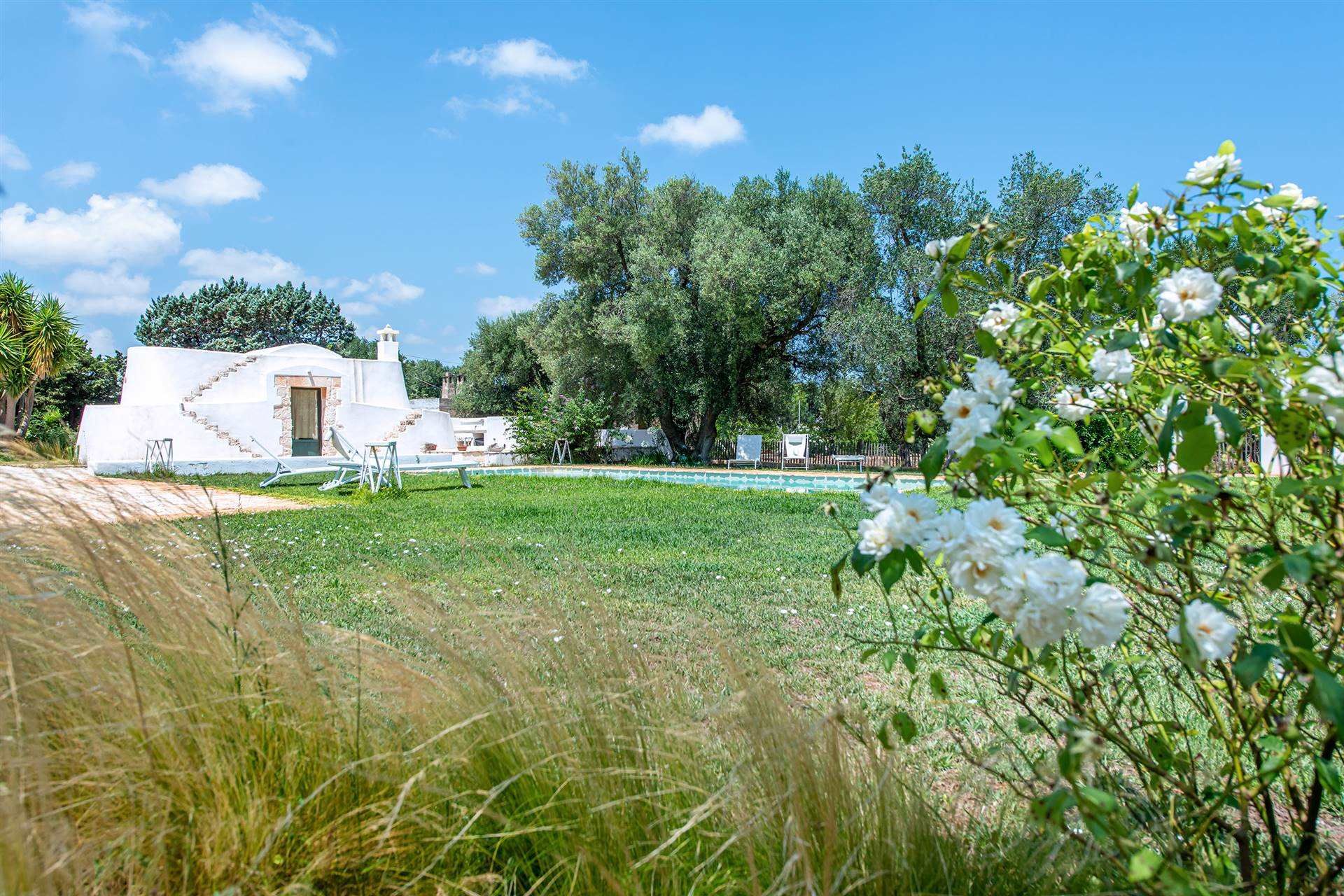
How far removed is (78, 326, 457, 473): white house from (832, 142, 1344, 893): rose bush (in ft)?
58.0

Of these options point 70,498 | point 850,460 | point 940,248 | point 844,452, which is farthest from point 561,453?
point 940,248

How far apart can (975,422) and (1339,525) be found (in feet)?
2.03

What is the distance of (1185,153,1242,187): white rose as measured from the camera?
1.29 m

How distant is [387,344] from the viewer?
25016mm

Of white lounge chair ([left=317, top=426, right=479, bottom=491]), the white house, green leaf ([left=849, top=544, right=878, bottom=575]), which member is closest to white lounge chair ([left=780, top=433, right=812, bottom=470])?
white lounge chair ([left=317, top=426, right=479, bottom=491])

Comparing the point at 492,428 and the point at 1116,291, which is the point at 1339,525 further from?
the point at 492,428

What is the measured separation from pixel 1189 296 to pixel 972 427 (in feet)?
1.37

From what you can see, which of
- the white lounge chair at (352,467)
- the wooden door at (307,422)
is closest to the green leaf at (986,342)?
the white lounge chair at (352,467)

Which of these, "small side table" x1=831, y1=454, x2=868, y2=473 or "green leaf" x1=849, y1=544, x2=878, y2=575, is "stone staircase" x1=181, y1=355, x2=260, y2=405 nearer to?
"small side table" x1=831, y1=454, x2=868, y2=473

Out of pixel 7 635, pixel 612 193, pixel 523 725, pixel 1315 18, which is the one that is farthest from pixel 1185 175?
pixel 612 193

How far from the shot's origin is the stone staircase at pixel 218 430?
66.0 ft

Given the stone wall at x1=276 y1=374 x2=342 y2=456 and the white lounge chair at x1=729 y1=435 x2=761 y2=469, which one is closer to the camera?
the stone wall at x1=276 y1=374 x2=342 y2=456

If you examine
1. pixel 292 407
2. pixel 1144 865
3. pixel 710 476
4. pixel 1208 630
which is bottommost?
pixel 710 476

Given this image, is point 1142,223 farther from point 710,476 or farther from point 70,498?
point 710,476
